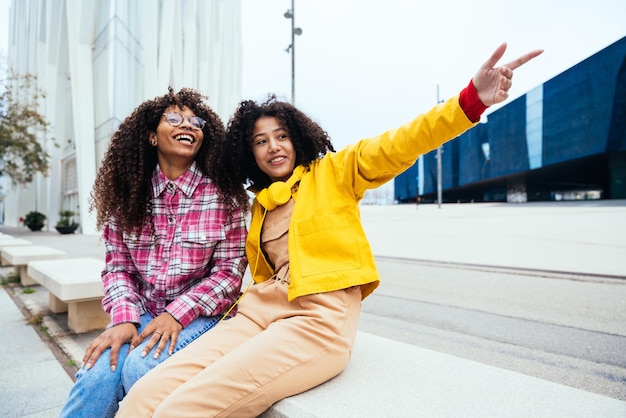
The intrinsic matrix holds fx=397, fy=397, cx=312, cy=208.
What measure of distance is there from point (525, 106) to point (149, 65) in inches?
1455

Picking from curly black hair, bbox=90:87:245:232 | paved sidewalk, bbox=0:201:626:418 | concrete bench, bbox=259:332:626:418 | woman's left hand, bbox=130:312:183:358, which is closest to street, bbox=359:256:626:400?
paved sidewalk, bbox=0:201:626:418

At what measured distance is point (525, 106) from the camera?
1629 inches

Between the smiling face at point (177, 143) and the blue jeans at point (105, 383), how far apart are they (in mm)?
980

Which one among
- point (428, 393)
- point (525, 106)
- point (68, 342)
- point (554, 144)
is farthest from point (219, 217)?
point (525, 106)

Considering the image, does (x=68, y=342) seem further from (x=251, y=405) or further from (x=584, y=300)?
(x=584, y=300)

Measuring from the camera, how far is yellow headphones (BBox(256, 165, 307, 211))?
1968mm

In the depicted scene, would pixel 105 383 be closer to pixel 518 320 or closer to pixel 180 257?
pixel 180 257

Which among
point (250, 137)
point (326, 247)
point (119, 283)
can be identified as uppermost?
point (250, 137)

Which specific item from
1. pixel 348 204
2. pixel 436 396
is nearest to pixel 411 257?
pixel 348 204

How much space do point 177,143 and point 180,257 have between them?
0.63 metres

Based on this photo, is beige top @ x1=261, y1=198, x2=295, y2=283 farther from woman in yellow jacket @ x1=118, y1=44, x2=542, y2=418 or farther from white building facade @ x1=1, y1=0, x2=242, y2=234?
white building facade @ x1=1, y1=0, x2=242, y2=234

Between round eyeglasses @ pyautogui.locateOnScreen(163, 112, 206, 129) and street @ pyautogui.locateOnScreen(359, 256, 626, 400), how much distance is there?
2.73 meters

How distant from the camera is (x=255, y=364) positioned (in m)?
1.45

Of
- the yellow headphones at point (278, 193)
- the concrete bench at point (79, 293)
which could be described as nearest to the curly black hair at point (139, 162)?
the yellow headphones at point (278, 193)
